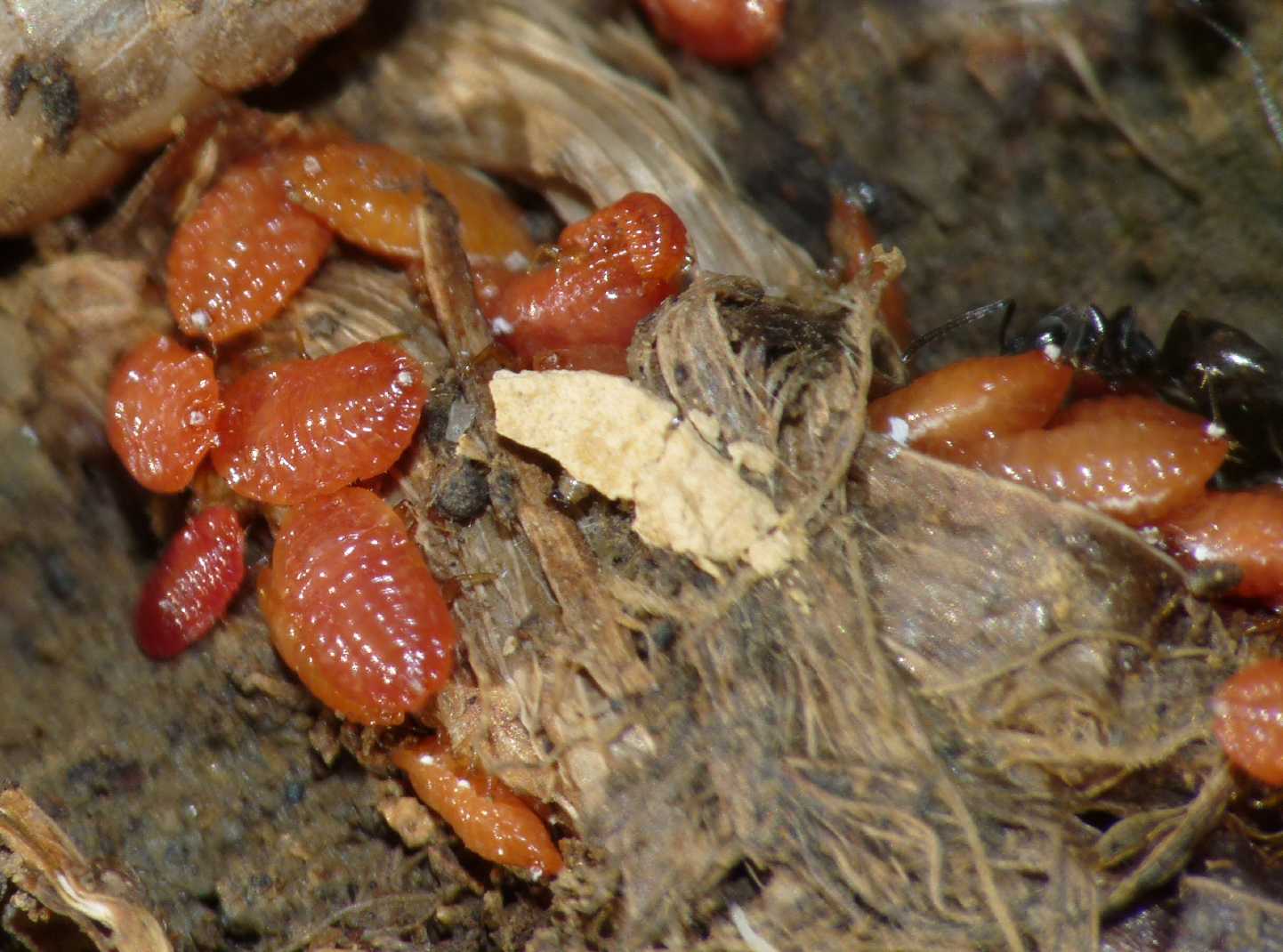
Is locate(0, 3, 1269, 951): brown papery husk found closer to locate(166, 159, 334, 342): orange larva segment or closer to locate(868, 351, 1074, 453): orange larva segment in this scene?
locate(868, 351, 1074, 453): orange larva segment

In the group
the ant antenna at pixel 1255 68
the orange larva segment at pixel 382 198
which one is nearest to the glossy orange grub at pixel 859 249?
the orange larva segment at pixel 382 198

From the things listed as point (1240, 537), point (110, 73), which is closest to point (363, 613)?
point (110, 73)

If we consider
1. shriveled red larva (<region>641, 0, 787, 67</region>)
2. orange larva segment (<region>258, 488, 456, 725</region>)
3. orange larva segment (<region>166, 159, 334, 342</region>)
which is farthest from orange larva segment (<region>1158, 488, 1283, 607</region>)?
orange larva segment (<region>166, 159, 334, 342</region>)

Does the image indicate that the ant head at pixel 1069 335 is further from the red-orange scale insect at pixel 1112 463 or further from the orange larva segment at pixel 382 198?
the orange larva segment at pixel 382 198

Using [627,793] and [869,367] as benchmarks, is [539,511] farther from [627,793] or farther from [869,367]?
[869,367]

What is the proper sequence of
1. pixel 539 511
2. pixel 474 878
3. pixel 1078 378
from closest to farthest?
pixel 539 511 → pixel 474 878 → pixel 1078 378

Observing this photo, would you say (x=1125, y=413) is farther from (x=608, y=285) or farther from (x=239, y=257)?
(x=239, y=257)

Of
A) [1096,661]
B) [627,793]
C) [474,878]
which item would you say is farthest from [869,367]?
[474,878]
